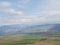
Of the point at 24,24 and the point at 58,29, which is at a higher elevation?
the point at 24,24

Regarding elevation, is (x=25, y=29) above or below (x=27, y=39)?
above

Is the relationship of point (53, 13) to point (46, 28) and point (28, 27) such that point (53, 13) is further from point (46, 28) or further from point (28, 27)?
point (28, 27)

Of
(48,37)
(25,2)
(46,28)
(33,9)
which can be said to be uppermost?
(25,2)

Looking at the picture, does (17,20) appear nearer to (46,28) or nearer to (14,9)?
(14,9)

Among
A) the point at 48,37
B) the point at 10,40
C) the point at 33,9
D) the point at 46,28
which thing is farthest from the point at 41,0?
the point at 10,40

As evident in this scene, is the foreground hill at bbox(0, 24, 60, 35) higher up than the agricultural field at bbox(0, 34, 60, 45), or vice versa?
the foreground hill at bbox(0, 24, 60, 35)

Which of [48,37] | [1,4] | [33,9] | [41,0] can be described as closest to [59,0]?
[41,0]
